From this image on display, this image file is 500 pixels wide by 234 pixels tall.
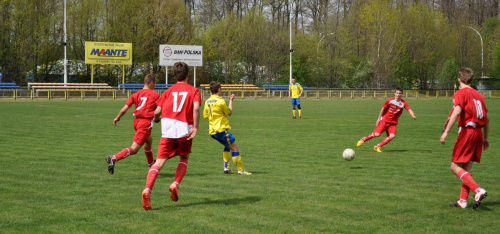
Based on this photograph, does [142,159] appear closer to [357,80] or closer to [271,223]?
[271,223]

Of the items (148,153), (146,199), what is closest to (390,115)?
(148,153)

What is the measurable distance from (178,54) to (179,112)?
1760 inches

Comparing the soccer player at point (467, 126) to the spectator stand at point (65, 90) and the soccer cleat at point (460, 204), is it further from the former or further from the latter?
the spectator stand at point (65, 90)

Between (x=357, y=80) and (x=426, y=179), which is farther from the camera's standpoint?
(x=357, y=80)

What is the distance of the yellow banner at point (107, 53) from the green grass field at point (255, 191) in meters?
36.7

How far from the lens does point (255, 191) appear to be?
787 cm

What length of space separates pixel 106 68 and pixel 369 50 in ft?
94.8

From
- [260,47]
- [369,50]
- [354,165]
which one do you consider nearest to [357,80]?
[369,50]

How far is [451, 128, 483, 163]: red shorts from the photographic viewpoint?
261 inches

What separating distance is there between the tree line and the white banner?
7.07 m

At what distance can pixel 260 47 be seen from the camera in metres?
63.1

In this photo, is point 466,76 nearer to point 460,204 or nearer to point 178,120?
point 460,204

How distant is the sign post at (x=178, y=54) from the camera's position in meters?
50.1

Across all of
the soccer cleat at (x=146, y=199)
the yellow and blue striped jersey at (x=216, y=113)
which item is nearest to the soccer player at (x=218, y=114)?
Answer: the yellow and blue striped jersey at (x=216, y=113)
